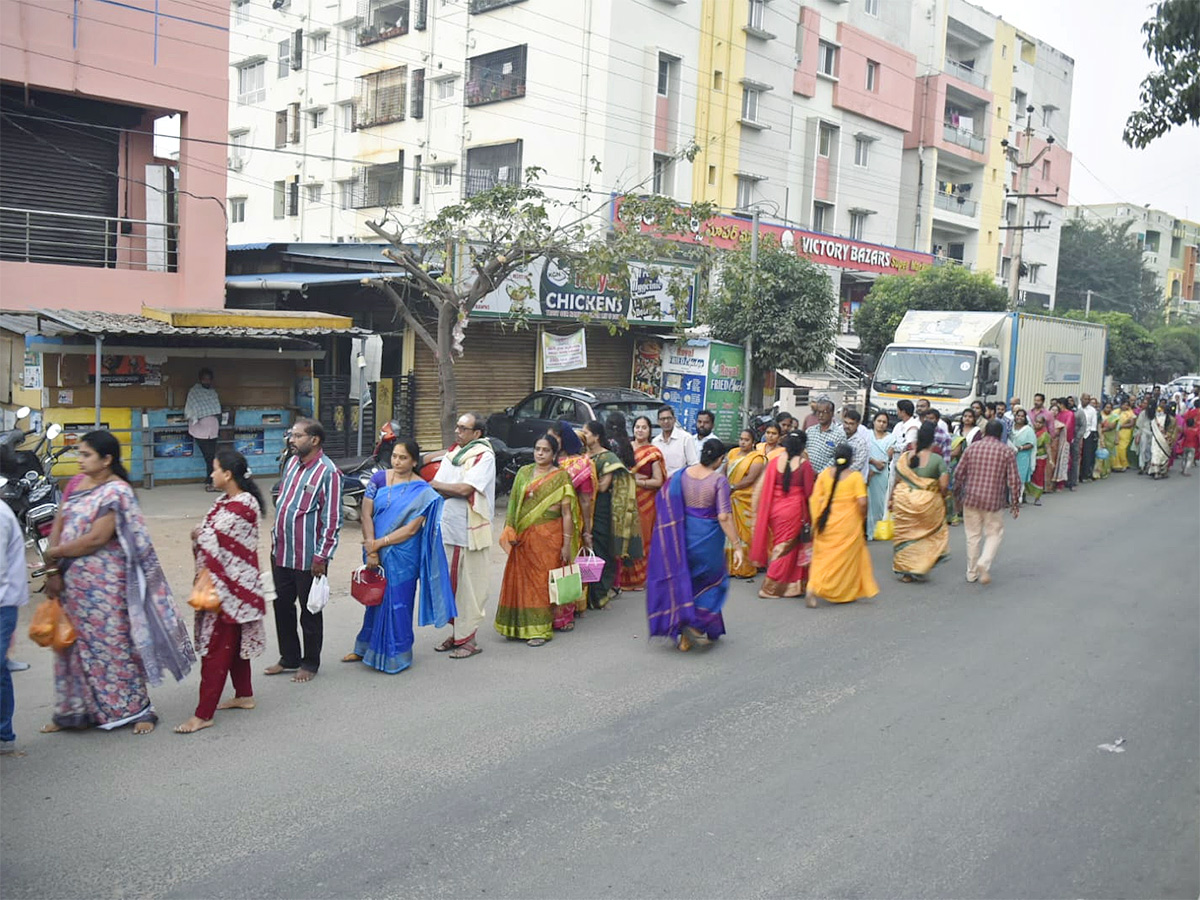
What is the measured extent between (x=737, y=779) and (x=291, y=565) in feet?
9.31

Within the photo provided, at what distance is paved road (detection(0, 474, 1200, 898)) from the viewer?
415 centimetres

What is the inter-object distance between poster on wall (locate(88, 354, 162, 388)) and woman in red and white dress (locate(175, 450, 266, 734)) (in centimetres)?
848

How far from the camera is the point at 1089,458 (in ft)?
65.3

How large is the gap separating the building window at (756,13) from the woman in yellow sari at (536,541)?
25804mm

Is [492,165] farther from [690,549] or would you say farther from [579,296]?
[690,549]

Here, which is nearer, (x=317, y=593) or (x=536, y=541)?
(x=317, y=593)

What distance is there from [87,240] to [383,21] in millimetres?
19939

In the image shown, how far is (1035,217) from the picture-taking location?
4888 centimetres

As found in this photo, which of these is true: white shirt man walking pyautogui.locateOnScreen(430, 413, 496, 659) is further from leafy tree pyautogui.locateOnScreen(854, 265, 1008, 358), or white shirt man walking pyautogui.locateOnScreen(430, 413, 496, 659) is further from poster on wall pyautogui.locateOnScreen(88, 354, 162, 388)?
leafy tree pyautogui.locateOnScreen(854, 265, 1008, 358)

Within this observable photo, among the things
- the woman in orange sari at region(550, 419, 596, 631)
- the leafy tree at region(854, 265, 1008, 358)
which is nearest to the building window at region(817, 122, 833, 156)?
the leafy tree at region(854, 265, 1008, 358)

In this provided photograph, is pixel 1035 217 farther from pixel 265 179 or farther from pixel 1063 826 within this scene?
pixel 1063 826

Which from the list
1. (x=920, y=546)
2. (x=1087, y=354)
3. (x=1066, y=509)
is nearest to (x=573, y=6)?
(x=1087, y=354)

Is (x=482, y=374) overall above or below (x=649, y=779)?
above

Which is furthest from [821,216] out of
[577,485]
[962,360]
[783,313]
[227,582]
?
[227,582]
